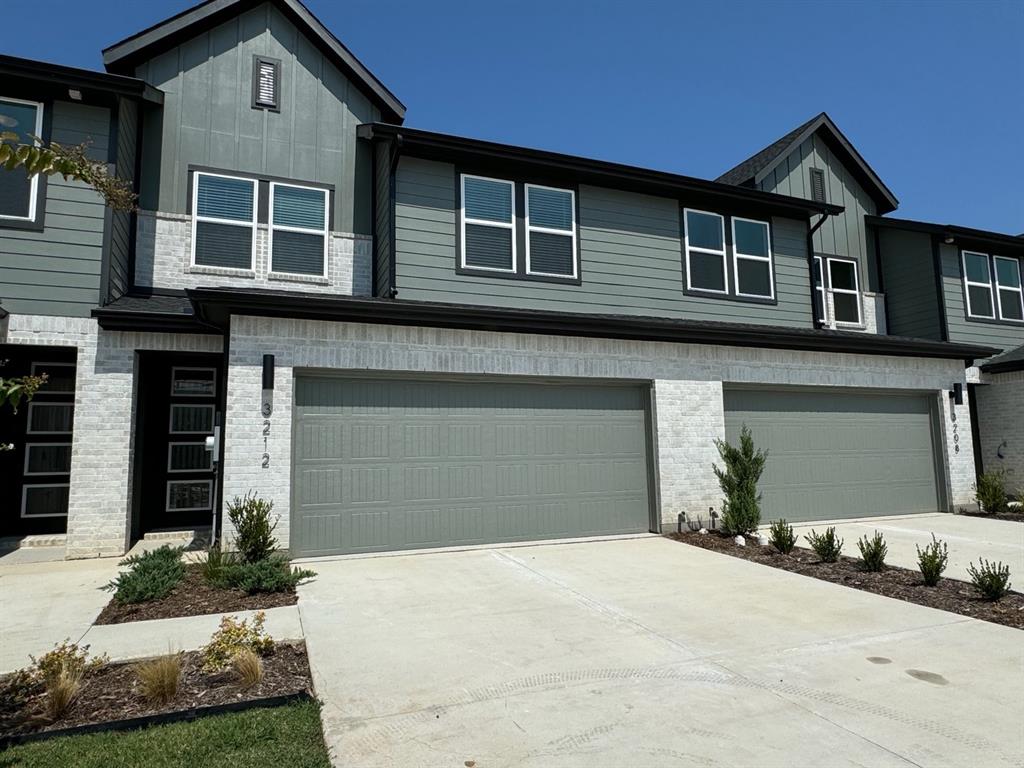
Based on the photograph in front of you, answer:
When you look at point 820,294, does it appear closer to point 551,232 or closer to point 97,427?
point 551,232

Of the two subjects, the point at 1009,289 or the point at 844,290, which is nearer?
the point at 844,290

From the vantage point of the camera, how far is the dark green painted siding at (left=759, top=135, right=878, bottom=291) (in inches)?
618

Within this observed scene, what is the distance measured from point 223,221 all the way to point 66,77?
2753 millimetres

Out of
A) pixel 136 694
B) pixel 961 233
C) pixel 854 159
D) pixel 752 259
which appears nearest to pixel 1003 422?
pixel 961 233

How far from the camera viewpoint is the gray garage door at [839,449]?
1134cm

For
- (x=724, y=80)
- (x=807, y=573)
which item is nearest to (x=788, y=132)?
(x=724, y=80)

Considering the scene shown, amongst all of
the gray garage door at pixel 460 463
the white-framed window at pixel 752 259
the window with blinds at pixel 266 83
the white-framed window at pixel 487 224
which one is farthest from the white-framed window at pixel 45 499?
the white-framed window at pixel 752 259

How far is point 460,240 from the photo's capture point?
11.3 meters

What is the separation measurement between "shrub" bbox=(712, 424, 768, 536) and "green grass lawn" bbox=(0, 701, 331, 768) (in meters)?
7.64

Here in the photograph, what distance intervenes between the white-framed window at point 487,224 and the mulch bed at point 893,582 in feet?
18.9

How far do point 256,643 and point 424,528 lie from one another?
4382 millimetres

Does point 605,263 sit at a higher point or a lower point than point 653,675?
higher

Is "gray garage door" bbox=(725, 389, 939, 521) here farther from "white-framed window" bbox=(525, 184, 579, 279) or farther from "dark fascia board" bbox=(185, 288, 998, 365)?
"white-framed window" bbox=(525, 184, 579, 279)

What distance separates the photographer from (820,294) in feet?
48.8
